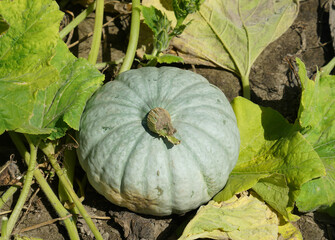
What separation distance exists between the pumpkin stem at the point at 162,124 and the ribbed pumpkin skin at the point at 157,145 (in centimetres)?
9

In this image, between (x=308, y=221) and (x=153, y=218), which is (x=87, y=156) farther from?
(x=308, y=221)

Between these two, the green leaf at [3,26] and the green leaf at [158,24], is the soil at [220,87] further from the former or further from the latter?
the green leaf at [3,26]

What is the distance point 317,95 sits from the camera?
2.48 meters

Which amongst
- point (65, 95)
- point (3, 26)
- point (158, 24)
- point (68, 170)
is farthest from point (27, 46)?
point (158, 24)

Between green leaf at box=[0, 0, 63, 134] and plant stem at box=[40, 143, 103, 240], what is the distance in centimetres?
46

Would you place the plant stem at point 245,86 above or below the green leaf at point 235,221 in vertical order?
above

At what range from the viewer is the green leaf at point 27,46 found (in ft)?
6.27

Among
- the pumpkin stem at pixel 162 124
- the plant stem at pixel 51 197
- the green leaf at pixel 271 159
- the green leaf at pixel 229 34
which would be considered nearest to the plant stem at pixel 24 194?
the plant stem at pixel 51 197

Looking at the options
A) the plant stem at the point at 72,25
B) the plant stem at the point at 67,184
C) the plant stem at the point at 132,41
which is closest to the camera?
the plant stem at the point at 67,184

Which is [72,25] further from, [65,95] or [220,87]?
[220,87]

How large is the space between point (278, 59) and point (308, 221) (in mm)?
1159

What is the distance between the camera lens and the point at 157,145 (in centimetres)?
204

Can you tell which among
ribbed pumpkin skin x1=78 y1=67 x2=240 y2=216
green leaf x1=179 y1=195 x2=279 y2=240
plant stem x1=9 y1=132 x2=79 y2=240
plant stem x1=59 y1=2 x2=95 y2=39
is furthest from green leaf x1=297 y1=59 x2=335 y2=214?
plant stem x1=59 y1=2 x2=95 y2=39

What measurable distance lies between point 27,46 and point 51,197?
0.76 metres
